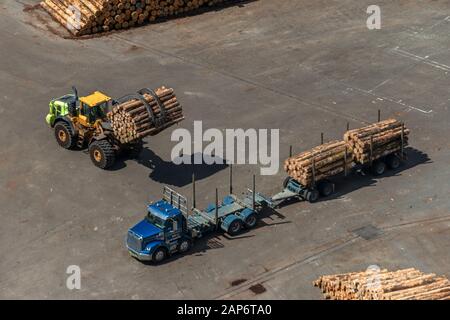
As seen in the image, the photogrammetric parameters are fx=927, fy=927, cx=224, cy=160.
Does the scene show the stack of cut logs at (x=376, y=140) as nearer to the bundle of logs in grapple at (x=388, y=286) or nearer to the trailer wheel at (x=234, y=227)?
the trailer wheel at (x=234, y=227)

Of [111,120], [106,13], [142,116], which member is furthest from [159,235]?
[106,13]

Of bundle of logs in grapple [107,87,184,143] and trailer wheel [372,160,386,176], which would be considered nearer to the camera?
bundle of logs in grapple [107,87,184,143]

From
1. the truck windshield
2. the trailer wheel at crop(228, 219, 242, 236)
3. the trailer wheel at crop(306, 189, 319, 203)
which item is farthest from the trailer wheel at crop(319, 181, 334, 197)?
the truck windshield

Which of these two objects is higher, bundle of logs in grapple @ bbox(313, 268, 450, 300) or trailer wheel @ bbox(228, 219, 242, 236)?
bundle of logs in grapple @ bbox(313, 268, 450, 300)

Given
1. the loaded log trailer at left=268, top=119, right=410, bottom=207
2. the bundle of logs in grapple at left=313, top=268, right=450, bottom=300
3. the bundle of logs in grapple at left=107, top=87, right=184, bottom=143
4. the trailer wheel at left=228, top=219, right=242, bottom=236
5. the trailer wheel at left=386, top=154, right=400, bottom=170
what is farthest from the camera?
the trailer wheel at left=386, top=154, right=400, bottom=170

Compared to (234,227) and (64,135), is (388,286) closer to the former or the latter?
(234,227)

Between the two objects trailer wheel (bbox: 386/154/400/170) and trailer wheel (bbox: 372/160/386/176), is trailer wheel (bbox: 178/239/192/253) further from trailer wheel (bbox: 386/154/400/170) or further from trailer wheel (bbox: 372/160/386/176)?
trailer wheel (bbox: 386/154/400/170)
